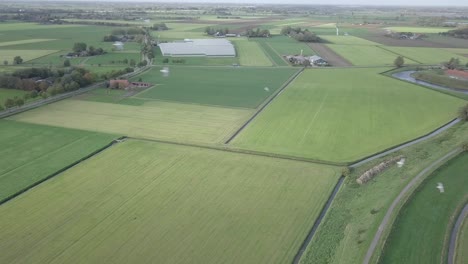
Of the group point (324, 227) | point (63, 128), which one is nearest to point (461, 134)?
point (324, 227)

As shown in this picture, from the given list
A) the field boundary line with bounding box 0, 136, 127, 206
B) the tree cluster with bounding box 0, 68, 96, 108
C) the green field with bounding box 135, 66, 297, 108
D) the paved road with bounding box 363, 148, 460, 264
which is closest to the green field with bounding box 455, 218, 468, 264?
the paved road with bounding box 363, 148, 460, 264

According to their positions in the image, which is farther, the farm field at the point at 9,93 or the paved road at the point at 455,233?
the farm field at the point at 9,93

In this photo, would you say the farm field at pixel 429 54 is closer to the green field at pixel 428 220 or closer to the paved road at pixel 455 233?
the green field at pixel 428 220

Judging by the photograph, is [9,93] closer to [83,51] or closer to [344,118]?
[83,51]

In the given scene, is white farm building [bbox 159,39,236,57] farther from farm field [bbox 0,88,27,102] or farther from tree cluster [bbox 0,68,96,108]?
farm field [bbox 0,88,27,102]

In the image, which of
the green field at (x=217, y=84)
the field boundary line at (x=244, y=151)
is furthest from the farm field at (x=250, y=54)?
the field boundary line at (x=244, y=151)

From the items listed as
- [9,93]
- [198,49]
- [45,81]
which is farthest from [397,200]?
[198,49]
